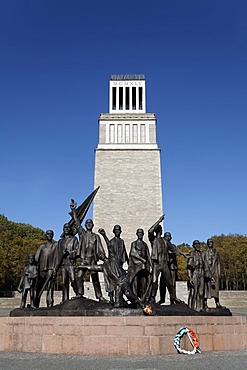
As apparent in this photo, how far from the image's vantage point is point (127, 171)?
4034 cm

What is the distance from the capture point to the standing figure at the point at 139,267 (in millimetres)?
10394

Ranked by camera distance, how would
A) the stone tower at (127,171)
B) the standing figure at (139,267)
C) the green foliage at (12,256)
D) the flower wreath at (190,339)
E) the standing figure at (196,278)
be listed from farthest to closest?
the green foliage at (12,256) < the stone tower at (127,171) < the standing figure at (196,278) < the standing figure at (139,267) < the flower wreath at (190,339)

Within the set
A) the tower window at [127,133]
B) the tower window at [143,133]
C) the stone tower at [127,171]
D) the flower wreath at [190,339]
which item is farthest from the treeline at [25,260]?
the flower wreath at [190,339]

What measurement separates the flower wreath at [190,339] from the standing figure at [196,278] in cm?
240

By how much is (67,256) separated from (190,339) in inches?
149

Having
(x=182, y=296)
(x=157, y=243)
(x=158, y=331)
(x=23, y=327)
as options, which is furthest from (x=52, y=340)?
(x=182, y=296)

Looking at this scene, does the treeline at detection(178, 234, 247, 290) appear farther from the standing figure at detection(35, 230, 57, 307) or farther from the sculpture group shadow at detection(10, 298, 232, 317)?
the sculpture group shadow at detection(10, 298, 232, 317)

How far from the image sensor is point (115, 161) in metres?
40.6

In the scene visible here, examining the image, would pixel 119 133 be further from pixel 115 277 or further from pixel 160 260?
pixel 115 277

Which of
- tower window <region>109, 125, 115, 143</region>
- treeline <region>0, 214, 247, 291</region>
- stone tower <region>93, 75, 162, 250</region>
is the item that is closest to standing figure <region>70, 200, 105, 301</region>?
stone tower <region>93, 75, 162, 250</region>

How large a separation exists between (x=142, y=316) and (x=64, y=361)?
1795 millimetres

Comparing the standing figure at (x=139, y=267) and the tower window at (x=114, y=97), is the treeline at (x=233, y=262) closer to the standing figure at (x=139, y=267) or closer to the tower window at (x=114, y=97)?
the tower window at (x=114, y=97)

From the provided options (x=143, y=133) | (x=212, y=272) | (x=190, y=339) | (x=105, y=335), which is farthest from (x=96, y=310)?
(x=143, y=133)

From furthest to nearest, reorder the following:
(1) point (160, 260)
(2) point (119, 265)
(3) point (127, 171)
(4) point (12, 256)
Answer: (4) point (12, 256)
(3) point (127, 171)
(1) point (160, 260)
(2) point (119, 265)
